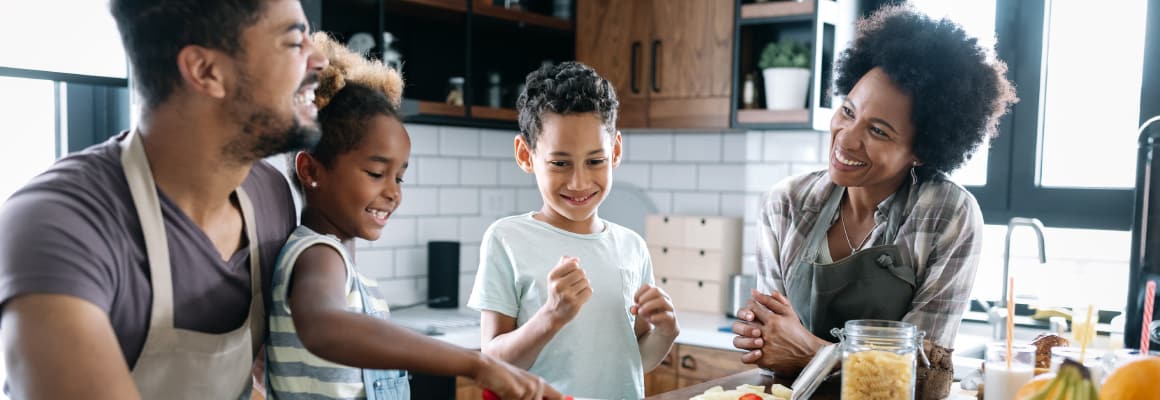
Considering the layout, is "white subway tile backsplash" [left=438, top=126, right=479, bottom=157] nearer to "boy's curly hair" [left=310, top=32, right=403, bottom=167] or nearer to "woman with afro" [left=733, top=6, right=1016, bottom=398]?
"woman with afro" [left=733, top=6, right=1016, bottom=398]

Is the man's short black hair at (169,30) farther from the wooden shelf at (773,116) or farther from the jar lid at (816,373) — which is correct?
the wooden shelf at (773,116)

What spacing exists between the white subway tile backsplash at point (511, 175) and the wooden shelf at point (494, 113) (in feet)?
1.35

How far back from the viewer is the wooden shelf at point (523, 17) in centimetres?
352

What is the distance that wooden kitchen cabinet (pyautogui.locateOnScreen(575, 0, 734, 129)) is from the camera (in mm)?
3635

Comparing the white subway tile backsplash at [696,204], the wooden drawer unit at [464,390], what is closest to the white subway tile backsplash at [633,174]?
the white subway tile backsplash at [696,204]

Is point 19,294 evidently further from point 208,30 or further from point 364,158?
point 364,158

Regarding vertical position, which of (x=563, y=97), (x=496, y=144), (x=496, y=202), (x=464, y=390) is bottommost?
(x=464, y=390)

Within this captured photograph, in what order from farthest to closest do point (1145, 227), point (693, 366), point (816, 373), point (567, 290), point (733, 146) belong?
point (733, 146) → point (693, 366) → point (1145, 227) → point (567, 290) → point (816, 373)

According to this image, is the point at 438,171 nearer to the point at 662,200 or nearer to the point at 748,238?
the point at 662,200

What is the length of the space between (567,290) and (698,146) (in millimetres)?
2360

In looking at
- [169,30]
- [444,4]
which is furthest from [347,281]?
[444,4]

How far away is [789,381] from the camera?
1823 mm

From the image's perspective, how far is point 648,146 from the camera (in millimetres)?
4074

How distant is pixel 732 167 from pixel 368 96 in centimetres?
248
